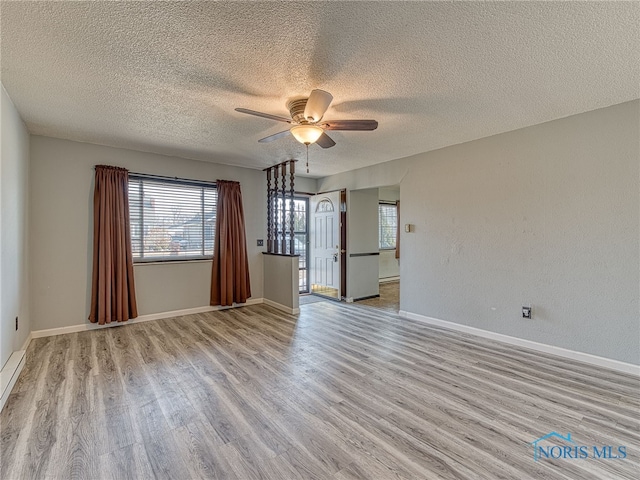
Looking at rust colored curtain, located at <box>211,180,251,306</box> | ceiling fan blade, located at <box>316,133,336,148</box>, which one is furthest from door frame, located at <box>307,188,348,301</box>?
ceiling fan blade, located at <box>316,133,336,148</box>

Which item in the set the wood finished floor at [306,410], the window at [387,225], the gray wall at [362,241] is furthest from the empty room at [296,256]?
the window at [387,225]

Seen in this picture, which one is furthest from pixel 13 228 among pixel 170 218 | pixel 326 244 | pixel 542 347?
pixel 542 347

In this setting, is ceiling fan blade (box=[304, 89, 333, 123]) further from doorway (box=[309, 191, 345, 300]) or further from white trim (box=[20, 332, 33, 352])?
white trim (box=[20, 332, 33, 352])

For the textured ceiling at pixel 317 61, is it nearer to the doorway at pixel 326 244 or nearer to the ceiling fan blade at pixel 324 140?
the ceiling fan blade at pixel 324 140

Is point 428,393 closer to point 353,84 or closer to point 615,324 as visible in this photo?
point 615,324

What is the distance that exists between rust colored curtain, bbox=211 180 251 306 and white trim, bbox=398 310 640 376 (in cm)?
301

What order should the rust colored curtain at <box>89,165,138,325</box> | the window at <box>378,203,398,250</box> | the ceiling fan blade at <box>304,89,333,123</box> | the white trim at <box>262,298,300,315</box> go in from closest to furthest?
the ceiling fan blade at <box>304,89,333,123</box> < the rust colored curtain at <box>89,165,138,325</box> < the white trim at <box>262,298,300,315</box> < the window at <box>378,203,398,250</box>

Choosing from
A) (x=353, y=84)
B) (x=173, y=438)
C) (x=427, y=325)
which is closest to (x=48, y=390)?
(x=173, y=438)

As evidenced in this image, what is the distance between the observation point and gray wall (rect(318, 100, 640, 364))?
2846 mm

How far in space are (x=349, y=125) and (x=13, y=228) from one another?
134 inches

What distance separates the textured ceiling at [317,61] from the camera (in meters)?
1.70

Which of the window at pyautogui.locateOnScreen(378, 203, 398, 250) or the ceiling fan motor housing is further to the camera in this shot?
the window at pyautogui.locateOnScreen(378, 203, 398, 250)

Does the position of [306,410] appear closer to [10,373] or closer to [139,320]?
[10,373]

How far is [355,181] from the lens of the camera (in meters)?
5.64
